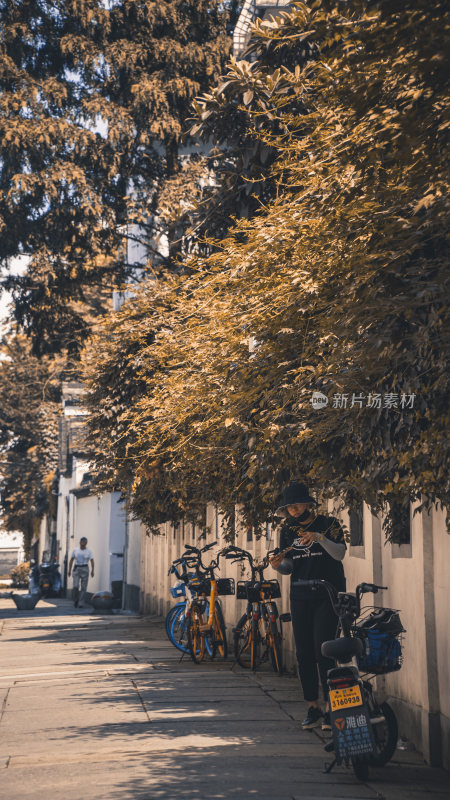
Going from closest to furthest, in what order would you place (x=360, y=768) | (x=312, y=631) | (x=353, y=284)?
(x=353, y=284) < (x=360, y=768) < (x=312, y=631)

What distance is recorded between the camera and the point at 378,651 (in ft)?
22.7

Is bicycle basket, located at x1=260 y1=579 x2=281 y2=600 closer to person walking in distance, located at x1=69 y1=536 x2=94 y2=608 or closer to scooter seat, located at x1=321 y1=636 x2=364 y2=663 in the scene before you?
scooter seat, located at x1=321 y1=636 x2=364 y2=663

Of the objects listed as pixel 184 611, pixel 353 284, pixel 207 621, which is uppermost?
pixel 353 284

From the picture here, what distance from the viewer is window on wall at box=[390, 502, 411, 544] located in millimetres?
6987

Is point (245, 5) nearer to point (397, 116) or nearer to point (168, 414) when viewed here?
point (168, 414)

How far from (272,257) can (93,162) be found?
1585 centimetres

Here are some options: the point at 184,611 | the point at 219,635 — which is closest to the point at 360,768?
the point at 219,635

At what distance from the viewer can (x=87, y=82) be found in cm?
2358

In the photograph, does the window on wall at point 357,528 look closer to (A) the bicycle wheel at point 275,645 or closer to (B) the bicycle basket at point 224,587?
(A) the bicycle wheel at point 275,645

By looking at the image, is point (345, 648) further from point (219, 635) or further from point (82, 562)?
point (82, 562)

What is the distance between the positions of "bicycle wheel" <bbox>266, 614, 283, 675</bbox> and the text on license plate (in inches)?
235

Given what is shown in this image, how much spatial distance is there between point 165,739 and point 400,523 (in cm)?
252

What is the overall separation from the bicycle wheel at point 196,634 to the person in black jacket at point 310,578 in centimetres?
527

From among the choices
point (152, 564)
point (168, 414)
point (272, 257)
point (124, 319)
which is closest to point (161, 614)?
point (152, 564)
